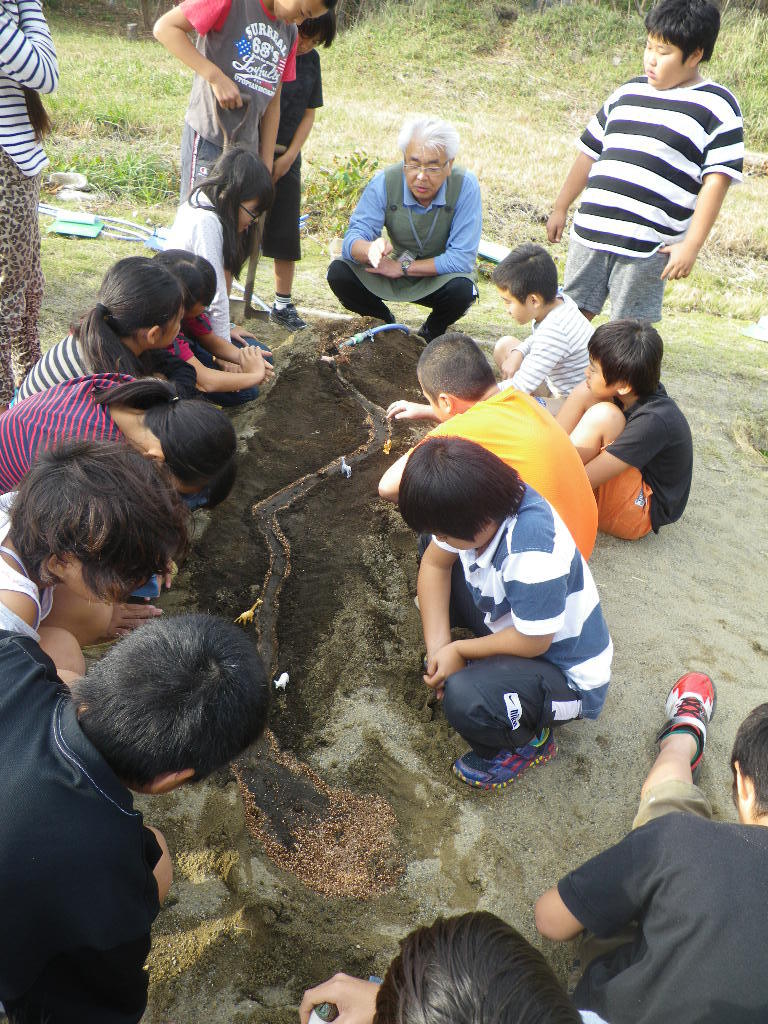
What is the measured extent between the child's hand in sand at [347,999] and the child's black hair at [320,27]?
3.99 meters

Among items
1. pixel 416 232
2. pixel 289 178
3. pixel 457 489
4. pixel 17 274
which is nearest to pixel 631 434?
Answer: pixel 457 489

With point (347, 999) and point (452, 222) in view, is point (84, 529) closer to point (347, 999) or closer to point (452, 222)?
point (347, 999)

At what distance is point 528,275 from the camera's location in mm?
3299

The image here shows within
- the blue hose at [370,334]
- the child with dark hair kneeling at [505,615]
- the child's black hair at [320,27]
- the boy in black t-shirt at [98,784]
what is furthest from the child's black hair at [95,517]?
the child's black hair at [320,27]

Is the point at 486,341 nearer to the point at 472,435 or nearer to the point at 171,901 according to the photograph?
the point at 472,435

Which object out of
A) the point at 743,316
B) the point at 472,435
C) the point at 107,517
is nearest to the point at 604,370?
the point at 472,435

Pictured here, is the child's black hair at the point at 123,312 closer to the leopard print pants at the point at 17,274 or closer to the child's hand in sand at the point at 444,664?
the leopard print pants at the point at 17,274

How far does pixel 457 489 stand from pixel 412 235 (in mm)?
2809

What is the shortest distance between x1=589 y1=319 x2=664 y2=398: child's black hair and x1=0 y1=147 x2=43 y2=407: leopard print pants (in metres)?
2.22

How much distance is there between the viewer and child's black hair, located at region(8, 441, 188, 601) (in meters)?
1.59

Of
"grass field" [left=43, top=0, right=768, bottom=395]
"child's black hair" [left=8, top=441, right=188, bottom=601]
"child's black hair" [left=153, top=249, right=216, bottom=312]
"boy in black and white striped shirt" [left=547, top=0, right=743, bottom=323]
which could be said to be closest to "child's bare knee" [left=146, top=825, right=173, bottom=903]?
"child's black hair" [left=8, top=441, right=188, bottom=601]

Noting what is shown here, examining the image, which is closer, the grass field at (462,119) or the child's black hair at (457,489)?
the child's black hair at (457,489)

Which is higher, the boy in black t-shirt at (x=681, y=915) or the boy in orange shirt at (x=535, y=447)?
the boy in orange shirt at (x=535, y=447)

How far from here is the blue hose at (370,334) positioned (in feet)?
13.8
